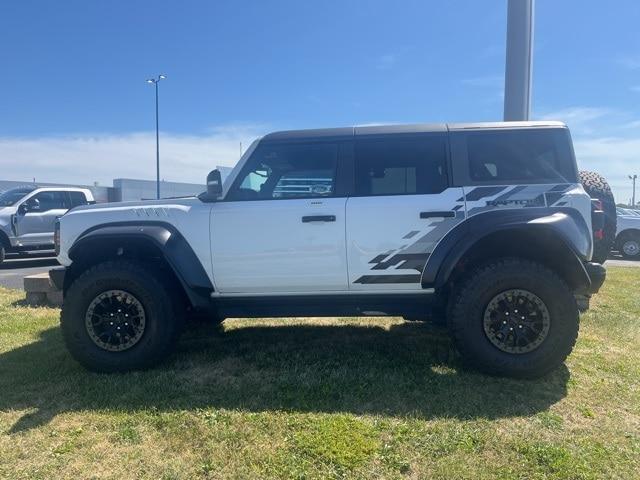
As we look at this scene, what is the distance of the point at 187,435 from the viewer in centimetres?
313

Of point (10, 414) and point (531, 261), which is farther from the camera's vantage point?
point (531, 261)

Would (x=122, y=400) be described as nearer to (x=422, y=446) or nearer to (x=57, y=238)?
(x=57, y=238)

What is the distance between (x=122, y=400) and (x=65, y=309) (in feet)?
3.36

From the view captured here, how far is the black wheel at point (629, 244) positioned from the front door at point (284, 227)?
44.6ft

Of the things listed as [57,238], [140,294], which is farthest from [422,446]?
[57,238]

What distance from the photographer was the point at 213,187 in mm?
4156

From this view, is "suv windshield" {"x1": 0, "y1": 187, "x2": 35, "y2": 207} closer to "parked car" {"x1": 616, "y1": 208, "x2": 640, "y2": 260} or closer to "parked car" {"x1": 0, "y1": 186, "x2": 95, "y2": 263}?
"parked car" {"x1": 0, "y1": 186, "x2": 95, "y2": 263}

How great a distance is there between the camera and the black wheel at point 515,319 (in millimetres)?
3871

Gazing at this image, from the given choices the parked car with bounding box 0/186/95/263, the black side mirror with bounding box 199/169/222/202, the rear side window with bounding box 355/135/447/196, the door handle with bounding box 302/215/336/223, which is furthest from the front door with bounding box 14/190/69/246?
the rear side window with bounding box 355/135/447/196

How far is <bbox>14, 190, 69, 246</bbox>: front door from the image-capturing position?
12078 mm

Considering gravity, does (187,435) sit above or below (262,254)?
below

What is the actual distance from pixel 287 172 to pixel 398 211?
3.25ft

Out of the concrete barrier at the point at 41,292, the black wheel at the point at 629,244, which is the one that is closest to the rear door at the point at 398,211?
the concrete barrier at the point at 41,292

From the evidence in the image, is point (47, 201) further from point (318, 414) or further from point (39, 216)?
point (318, 414)
